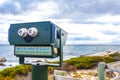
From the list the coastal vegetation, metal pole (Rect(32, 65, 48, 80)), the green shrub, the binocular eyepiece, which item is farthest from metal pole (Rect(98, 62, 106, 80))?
the green shrub

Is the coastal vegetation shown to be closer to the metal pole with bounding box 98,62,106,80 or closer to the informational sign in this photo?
the metal pole with bounding box 98,62,106,80

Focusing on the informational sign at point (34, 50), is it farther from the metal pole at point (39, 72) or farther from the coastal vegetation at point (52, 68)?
the coastal vegetation at point (52, 68)

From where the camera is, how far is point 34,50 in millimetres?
5230

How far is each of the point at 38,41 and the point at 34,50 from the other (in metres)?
0.17

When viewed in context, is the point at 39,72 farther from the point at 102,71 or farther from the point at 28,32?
the point at 102,71

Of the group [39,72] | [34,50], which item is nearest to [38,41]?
[34,50]

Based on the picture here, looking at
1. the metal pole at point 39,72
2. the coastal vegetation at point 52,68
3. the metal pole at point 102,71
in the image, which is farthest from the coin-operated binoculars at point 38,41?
the coastal vegetation at point 52,68

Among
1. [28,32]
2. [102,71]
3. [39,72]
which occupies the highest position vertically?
[28,32]

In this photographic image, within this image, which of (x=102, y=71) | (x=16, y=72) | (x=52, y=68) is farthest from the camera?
(x=16, y=72)

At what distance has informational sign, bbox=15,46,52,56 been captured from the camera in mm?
5134

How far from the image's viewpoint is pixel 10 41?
214 inches

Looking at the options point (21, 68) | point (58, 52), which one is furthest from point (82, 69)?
point (58, 52)

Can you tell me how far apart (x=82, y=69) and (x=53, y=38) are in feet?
46.3

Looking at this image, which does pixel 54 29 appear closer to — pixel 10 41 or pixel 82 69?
pixel 10 41
